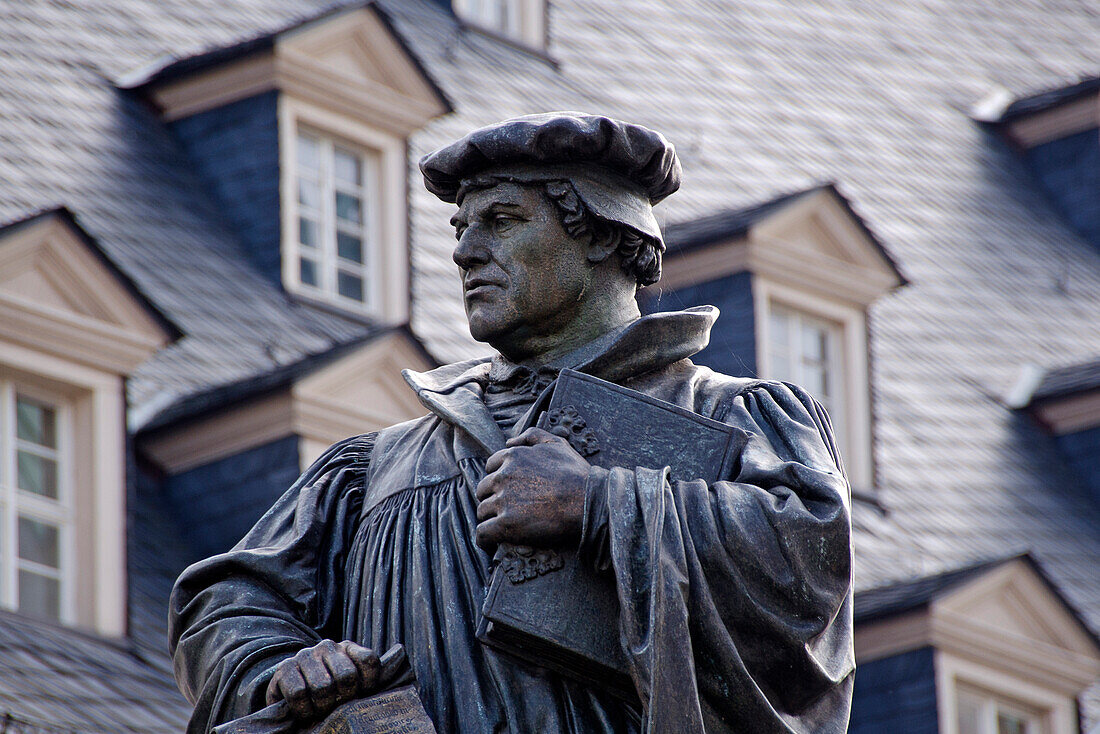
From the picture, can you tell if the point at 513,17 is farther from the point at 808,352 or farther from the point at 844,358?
the point at 844,358

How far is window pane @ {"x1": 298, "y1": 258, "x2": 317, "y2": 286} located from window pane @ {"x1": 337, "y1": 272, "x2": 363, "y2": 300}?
0.63 feet

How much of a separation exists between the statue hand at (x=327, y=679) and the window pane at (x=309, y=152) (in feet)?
47.3

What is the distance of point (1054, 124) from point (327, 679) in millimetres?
24525

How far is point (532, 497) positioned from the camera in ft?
22.2

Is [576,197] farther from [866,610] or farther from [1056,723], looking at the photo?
[1056,723]

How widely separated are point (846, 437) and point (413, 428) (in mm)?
16953

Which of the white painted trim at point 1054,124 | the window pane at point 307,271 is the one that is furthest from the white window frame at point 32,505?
the white painted trim at point 1054,124

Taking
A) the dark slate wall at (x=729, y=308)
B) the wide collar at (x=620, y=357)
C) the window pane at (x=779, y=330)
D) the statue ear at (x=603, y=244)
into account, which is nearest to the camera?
the wide collar at (x=620, y=357)

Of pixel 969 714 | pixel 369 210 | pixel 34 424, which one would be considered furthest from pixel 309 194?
pixel 969 714

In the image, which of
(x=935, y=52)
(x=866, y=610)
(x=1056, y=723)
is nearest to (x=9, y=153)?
(x=866, y=610)

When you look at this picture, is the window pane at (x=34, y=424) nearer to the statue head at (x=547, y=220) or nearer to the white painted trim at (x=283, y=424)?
the white painted trim at (x=283, y=424)

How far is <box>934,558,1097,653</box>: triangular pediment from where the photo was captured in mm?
22469

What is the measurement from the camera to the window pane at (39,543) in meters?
17.1

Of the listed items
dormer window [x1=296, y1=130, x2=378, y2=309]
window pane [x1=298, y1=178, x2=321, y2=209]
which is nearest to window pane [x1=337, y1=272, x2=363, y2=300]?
dormer window [x1=296, y1=130, x2=378, y2=309]
